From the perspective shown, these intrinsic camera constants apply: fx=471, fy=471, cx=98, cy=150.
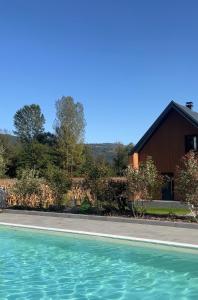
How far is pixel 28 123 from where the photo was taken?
91.6 metres

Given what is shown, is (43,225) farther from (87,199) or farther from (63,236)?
(87,199)

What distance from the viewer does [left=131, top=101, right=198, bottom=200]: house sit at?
32.9 meters

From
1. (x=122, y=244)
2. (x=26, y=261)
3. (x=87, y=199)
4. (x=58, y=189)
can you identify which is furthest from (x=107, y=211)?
(x=26, y=261)

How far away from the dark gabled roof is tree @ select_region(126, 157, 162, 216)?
40.3ft

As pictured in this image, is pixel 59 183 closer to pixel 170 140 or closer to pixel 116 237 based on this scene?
pixel 116 237

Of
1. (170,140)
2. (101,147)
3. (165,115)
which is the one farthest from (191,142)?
(101,147)

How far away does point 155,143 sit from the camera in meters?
Answer: 34.9

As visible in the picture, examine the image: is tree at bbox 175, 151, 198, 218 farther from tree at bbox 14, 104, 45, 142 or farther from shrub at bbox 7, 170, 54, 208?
tree at bbox 14, 104, 45, 142

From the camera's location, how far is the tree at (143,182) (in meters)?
20.4

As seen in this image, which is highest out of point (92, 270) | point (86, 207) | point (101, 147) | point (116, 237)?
point (101, 147)

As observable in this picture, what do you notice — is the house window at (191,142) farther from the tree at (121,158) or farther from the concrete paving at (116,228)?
the tree at (121,158)

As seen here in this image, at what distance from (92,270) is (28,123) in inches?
3151

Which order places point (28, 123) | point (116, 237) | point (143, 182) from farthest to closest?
point (28, 123), point (143, 182), point (116, 237)

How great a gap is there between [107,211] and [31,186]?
5159mm
